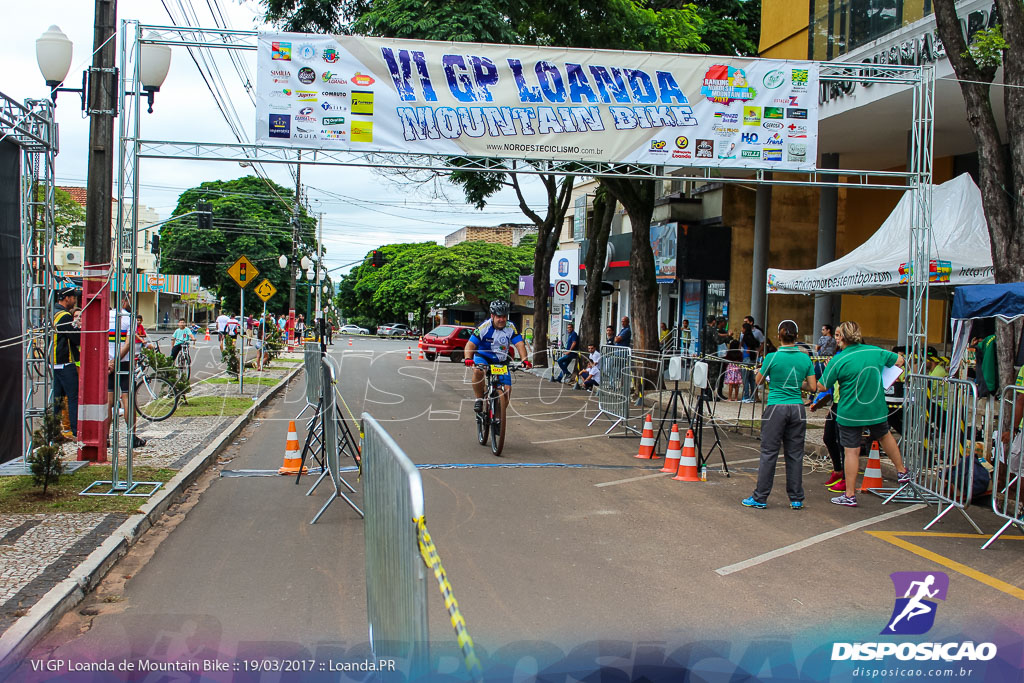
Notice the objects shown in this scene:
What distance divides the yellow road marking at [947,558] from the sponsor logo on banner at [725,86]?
5761 millimetres

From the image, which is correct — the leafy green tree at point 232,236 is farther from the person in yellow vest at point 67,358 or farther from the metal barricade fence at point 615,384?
the person in yellow vest at point 67,358

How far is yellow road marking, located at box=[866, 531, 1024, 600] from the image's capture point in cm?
607

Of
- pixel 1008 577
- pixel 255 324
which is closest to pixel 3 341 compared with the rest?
pixel 1008 577

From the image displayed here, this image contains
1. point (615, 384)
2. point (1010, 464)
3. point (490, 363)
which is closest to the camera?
point (1010, 464)

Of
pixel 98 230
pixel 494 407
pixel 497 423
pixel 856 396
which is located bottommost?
pixel 497 423

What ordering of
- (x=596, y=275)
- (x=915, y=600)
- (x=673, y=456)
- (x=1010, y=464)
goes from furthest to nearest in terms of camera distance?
(x=596, y=275), (x=673, y=456), (x=1010, y=464), (x=915, y=600)

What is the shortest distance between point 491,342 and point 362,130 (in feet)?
10.8

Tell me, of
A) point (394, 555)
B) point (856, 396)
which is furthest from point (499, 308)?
point (394, 555)

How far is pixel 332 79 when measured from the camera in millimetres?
10250

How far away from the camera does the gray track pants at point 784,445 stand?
331 inches

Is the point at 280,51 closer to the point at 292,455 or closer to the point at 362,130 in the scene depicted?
the point at 362,130

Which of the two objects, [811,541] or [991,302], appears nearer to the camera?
[811,541]

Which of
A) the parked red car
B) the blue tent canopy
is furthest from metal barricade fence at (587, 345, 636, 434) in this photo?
the parked red car

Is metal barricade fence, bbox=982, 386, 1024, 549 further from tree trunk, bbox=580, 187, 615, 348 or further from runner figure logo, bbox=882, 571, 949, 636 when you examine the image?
tree trunk, bbox=580, 187, 615, 348
